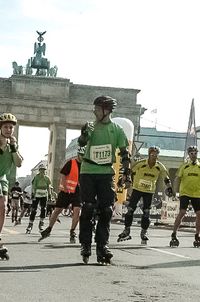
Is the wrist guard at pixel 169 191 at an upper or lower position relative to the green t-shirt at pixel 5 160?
lower

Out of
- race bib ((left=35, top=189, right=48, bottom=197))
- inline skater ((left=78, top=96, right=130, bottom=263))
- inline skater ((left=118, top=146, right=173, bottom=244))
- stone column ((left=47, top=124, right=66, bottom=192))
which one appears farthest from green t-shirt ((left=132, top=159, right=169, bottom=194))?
stone column ((left=47, top=124, right=66, bottom=192))

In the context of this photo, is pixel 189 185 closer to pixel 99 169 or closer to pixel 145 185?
pixel 145 185

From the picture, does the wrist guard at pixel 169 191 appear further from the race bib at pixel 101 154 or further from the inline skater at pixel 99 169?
the race bib at pixel 101 154

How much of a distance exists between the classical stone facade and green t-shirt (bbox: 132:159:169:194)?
5404 centimetres

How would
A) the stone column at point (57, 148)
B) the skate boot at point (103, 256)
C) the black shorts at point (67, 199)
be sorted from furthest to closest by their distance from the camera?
the stone column at point (57, 148) < the black shorts at point (67, 199) < the skate boot at point (103, 256)

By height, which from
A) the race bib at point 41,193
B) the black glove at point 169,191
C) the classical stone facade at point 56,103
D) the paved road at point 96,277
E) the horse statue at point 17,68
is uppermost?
the horse statue at point 17,68

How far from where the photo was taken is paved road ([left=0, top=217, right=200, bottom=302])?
20.1 feet

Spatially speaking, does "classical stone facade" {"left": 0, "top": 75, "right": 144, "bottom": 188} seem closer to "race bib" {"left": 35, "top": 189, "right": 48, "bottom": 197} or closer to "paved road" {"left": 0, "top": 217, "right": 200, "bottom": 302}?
"race bib" {"left": 35, "top": 189, "right": 48, "bottom": 197}

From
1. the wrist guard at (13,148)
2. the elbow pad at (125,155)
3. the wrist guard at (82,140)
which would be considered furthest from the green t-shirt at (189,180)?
the wrist guard at (13,148)

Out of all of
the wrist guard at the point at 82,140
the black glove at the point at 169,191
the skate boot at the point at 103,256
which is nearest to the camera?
the skate boot at the point at 103,256

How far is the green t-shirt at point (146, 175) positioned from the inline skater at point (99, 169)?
4.48 meters

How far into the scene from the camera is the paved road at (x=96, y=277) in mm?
6133

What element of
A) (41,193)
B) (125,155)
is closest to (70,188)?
(41,193)

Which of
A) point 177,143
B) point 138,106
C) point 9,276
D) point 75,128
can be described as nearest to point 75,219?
point 9,276
